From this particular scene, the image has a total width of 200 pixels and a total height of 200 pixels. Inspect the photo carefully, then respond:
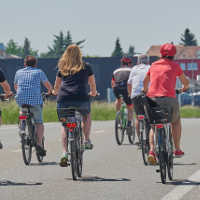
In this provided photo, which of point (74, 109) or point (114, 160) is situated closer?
point (74, 109)

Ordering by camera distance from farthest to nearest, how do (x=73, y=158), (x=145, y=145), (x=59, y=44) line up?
(x=59, y=44), (x=145, y=145), (x=73, y=158)

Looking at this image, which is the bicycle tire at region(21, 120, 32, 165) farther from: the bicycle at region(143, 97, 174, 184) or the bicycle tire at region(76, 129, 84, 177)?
the bicycle at region(143, 97, 174, 184)

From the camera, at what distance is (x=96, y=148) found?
15.2 meters

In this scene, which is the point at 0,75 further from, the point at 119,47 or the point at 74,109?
the point at 119,47

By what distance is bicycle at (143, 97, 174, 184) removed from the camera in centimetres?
916

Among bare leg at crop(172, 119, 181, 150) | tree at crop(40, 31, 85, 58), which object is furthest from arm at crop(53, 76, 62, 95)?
tree at crop(40, 31, 85, 58)

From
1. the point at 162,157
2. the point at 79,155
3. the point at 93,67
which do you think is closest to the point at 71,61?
the point at 79,155

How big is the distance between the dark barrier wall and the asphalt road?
278 feet

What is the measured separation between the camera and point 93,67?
103m

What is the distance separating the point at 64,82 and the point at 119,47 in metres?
159

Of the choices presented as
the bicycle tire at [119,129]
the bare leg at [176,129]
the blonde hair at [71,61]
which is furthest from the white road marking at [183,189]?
the bicycle tire at [119,129]

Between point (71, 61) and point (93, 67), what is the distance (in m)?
93.0

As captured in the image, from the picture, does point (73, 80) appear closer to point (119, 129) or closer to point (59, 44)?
point (119, 129)

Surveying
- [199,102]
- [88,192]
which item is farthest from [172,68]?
[199,102]
